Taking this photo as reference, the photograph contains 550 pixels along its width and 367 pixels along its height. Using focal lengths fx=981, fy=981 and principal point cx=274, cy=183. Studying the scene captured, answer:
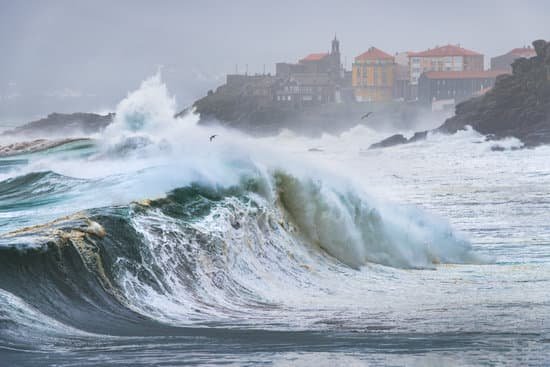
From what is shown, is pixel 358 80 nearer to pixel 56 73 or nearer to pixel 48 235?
pixel 56 73

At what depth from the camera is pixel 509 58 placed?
335ft

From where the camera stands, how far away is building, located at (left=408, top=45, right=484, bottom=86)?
326ft

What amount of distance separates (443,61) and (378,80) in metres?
6.81

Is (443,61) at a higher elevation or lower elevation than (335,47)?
lower

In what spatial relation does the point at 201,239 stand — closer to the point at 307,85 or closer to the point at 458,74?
the point at 458,74

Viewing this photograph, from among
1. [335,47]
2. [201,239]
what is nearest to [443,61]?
[335,47]

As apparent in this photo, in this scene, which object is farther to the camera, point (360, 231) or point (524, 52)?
point (524, 52)

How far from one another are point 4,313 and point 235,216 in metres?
4.80

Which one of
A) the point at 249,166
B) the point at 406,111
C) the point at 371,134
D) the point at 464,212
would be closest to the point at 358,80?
the point at 406,111

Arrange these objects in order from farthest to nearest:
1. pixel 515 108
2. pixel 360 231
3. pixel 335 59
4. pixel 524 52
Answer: pixel 335 59, pixel 524 52, pixel 515 108, pixel 360 231

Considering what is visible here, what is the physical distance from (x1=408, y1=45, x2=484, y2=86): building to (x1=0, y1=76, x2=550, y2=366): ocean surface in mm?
82054

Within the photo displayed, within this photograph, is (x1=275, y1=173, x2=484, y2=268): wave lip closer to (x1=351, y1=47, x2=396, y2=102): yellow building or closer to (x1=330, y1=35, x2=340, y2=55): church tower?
(x1=351, y1=47, x2=396, y2=102): yellow building

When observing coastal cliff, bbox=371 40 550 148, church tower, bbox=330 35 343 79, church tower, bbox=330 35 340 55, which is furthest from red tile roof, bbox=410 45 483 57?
coastal cliff, bbox=371 40 550 148

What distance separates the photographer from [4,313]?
22.3ft
